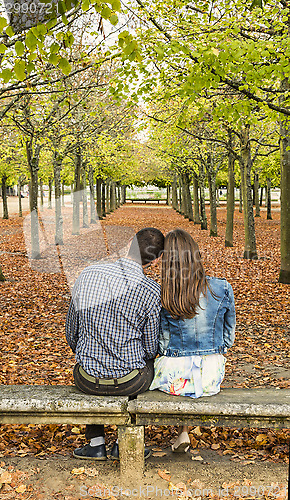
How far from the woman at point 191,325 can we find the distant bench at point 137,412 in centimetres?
12

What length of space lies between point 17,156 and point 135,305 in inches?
1051

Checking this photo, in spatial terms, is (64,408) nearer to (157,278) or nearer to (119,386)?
(119,386)

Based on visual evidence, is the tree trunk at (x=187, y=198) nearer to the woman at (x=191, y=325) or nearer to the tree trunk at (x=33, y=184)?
the tree trunk at (x=33, y=184)

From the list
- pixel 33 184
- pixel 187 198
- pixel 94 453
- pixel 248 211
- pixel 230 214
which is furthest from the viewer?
pixel 187 198

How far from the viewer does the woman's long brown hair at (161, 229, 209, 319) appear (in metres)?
3.09

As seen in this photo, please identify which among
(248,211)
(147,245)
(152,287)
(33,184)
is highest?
(33,184)

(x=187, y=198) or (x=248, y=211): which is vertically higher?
(x=187, y=198)

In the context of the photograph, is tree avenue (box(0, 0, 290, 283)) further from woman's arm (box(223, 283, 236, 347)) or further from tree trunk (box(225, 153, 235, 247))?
woman's arm (box(223, 283, 236, 347))

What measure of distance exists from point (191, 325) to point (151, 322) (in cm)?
29

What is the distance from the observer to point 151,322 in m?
3.22

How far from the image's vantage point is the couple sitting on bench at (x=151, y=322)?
123 inches

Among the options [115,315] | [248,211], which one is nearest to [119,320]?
[115,315]

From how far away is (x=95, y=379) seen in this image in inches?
128

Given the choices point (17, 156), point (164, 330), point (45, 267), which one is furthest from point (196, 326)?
point (17, 156)
